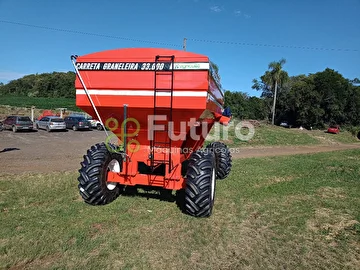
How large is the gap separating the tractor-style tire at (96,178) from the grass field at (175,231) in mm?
192

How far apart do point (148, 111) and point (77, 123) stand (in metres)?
25.0

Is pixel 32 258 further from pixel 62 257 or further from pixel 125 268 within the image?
pixel 125 268

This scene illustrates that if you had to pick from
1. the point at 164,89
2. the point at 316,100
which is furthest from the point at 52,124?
the point at 316,100

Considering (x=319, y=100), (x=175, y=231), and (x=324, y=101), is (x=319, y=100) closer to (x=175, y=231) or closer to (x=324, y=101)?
(x=324, y=101)

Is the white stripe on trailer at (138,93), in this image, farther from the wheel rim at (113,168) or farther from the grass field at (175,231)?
the grass field at (175,231)

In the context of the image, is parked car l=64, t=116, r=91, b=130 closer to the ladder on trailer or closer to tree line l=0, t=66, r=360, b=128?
the ladder on trailer

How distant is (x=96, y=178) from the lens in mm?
5219

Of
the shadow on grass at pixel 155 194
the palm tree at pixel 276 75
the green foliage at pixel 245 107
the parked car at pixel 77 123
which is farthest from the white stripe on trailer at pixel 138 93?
the green foliage at pixel 245 107

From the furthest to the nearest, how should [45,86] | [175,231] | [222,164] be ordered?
[45,86]
[222,164]
[175,231]

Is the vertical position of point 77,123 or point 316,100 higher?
point 316,100

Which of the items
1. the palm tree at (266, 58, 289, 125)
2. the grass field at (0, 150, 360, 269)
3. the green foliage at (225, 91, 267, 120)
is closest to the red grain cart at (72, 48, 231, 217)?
the grass field at (0, 150, 360, 269)

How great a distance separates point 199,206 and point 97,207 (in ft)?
6.69

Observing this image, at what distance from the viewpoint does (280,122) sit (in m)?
53.8

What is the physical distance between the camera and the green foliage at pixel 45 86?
79250mm
